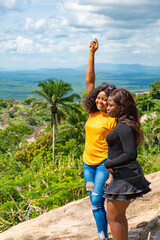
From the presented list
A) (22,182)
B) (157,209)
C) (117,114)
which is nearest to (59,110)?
(22,182)

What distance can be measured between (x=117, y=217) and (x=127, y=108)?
98 centimetres

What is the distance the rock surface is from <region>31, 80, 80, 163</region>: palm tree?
22.0m

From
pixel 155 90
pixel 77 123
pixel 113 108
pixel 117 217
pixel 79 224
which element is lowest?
pixel 77 123

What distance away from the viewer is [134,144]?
2.22m

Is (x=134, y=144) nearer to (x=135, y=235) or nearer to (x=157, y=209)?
(x=135, y=235)

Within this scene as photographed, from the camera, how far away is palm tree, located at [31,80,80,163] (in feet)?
87.9

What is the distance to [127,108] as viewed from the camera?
2.34 metres

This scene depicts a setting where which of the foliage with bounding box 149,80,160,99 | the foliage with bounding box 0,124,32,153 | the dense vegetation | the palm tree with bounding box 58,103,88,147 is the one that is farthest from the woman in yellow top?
the foliage with bounding box 149,80,160,99

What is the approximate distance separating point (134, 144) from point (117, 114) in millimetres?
326

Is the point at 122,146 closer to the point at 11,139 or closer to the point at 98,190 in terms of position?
the point at 98,190

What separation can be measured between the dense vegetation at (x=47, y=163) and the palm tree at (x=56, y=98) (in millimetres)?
231

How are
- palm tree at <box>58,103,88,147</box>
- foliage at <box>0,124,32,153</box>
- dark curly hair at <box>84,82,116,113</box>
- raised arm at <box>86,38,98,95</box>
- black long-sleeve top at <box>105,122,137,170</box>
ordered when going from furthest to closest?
foliage at <box>0,124,32,153</box> < palm tree at <box>58,103,88,147</box> < raised arm at <box>86,38,98,95</box> < dark curly hair at <box>84,82,116,113</box> < black long-sleeve top at <box>105,122,137,170</box>

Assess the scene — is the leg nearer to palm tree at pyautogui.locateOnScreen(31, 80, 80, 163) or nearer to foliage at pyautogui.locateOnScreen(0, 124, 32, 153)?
palm tree at pyautogui.locateOnScreen(31, 80, 80, 163)

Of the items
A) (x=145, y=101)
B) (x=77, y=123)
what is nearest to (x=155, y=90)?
(x=145, y=101)
